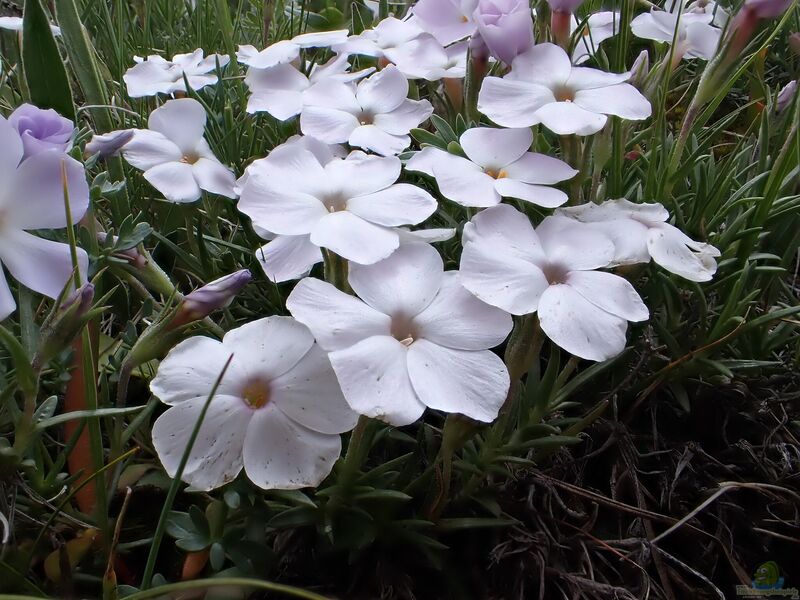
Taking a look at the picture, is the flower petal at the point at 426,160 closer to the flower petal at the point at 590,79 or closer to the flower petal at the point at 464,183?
the flower petal at the point at 464,183

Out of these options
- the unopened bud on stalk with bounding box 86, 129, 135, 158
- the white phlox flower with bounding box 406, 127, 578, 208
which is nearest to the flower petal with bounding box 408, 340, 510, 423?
the white phlox flower with bounding box 406, 127, 578, 208

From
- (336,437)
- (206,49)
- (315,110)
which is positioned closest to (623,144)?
(315,110)

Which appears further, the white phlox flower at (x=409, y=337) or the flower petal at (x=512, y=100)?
the flower petal at (x=512, y=100)

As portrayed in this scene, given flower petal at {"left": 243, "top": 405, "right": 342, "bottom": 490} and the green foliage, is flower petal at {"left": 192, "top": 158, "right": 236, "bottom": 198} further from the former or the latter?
flower petal at {"left": 243, "top": 405, "right": 342, "bottom": 490}

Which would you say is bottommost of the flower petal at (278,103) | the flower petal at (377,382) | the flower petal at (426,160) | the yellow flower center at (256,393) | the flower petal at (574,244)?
the yellow flower center at (256,393)

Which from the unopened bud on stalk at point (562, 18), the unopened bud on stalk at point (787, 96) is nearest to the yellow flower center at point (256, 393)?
the unopened bud on stalk at point (562, 18)

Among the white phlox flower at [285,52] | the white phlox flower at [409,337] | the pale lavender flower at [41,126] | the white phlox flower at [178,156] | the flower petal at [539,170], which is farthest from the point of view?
the white phlox flower at [285,52]
